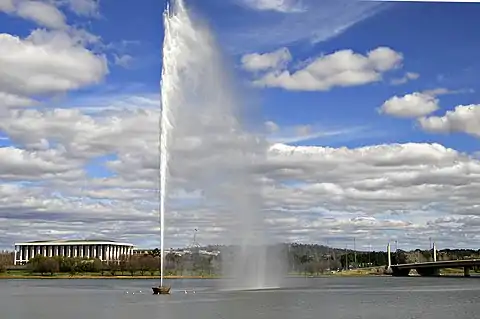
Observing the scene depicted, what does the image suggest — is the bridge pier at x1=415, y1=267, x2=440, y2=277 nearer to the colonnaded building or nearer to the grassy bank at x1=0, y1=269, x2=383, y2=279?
the grassy bank at x1=0, y1=269, x2=383, y2=279

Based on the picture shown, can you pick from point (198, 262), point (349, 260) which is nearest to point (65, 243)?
point (349, 260)

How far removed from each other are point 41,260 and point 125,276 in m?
11.7

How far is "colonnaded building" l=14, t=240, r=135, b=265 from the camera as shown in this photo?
102750 millimetres

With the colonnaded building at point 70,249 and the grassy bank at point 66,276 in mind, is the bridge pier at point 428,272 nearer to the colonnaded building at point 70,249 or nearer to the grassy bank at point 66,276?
the grassy bank at point 66,276

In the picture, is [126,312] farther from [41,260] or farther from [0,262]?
[0,262]

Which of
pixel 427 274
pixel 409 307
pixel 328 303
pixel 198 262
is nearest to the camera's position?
pixel 409 307

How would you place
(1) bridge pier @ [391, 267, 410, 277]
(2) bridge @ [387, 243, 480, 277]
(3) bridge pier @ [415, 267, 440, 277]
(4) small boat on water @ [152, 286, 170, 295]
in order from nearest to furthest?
(4) small boat on water @ [152, 286, 170, 295]
(2) bridge @ [387, 243, 480, 277]
(3) bridge pier @ [415, 267, 440, 277]
(1) bridge pier @ [391, 267, 410, 277]

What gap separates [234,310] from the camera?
21.5m

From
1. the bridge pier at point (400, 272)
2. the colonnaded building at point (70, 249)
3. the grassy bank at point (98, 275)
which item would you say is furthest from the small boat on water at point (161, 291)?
the colonnaded building at point (70, 249)

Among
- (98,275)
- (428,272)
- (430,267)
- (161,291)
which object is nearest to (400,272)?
(428,272)

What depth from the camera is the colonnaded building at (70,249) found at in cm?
10275

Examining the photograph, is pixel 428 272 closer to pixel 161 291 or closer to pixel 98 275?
pixel 98 275

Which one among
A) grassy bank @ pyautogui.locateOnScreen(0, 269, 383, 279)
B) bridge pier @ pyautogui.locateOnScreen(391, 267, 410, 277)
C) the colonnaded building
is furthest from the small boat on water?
the colonnaded building

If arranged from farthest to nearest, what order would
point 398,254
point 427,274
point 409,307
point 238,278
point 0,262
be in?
point 398,254 → point 0,262 → point 427,274 → point 238,278 → point 409,307
